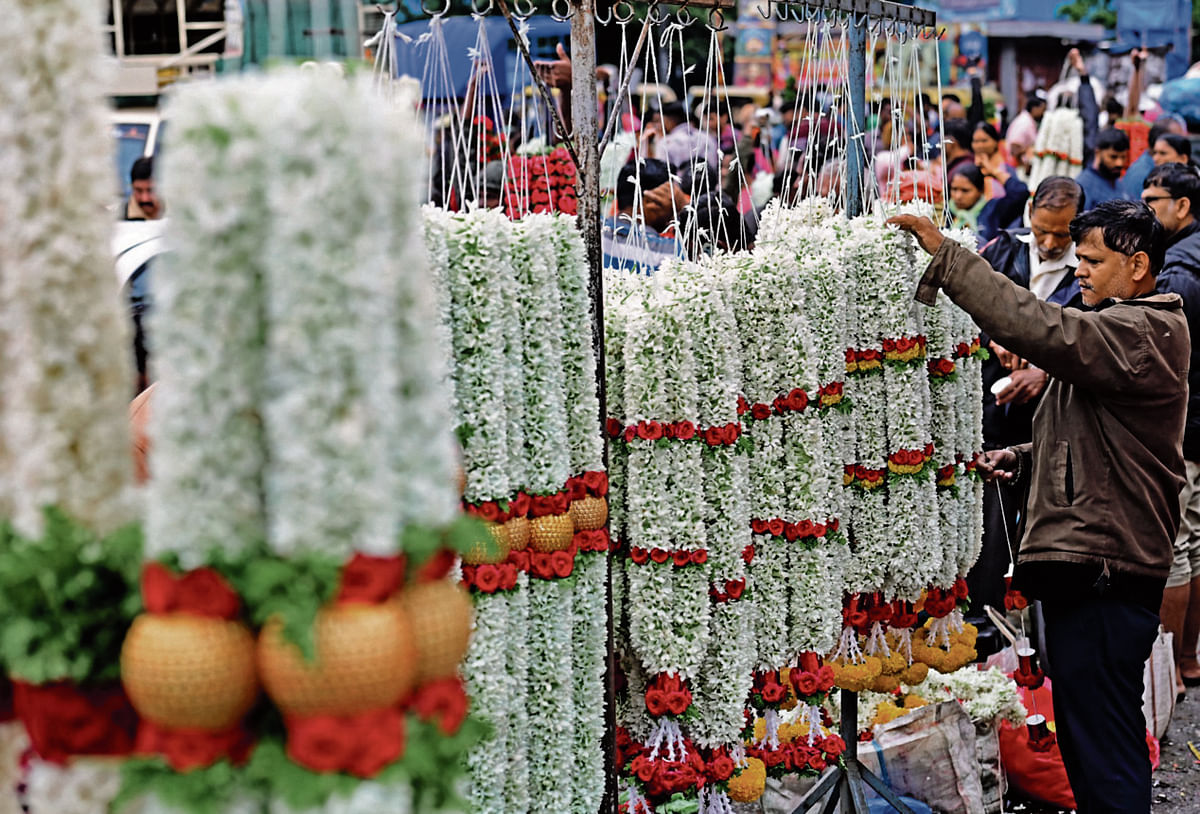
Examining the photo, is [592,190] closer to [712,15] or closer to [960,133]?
[712,15]

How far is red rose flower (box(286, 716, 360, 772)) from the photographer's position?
1.26 m

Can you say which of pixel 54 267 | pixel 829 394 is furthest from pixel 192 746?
pixel 829 394

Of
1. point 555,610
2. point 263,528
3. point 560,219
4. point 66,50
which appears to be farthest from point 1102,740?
point 66,50

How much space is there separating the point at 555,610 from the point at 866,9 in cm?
233

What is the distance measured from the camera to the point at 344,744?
126 centimetres

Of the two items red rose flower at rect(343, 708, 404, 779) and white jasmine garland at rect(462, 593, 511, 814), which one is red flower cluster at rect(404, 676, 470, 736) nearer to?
red rose flower at rect(343, 708, 404, 779)

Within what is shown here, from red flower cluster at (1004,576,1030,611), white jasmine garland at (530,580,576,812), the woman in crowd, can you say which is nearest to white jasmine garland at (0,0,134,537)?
white jasmine garland at (530,580,576,812)

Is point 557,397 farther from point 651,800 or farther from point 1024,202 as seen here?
point 1024,202

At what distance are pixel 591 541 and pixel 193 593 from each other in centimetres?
146

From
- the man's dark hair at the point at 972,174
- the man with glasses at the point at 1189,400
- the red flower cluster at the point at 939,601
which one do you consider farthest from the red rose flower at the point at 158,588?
the man's dark hair at the point at 972,174

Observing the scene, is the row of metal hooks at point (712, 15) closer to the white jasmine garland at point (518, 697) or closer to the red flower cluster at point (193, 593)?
the white jasmine garland at point (518, 697)

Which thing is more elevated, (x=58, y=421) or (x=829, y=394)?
(x=58, y=421)

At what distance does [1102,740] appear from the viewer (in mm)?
3557

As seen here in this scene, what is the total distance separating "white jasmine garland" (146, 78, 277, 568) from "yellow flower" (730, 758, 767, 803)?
2.36 metres
